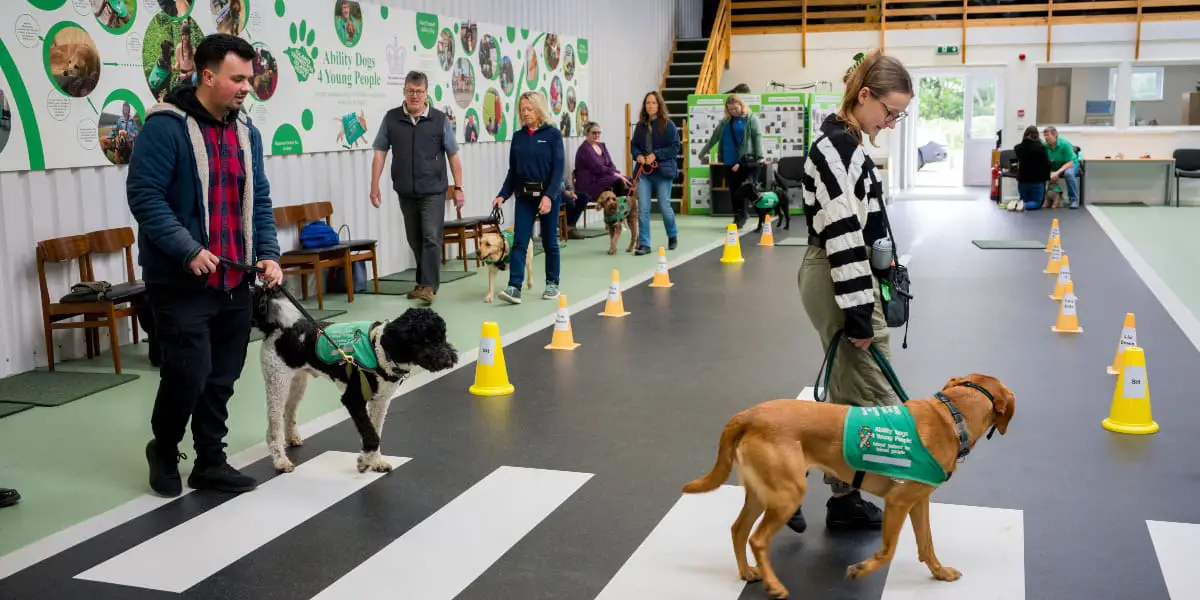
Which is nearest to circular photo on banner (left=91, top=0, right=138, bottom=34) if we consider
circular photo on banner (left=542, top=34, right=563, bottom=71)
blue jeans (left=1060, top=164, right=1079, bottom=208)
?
circular photo on banner (left=542, top=34, right=563, bottom=71)

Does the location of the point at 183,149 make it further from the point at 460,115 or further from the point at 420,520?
the point at 460,115

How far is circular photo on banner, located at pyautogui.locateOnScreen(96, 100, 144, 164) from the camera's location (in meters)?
7.77

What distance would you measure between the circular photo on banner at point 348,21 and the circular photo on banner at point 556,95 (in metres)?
4.95

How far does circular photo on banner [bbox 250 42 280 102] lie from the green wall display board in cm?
972

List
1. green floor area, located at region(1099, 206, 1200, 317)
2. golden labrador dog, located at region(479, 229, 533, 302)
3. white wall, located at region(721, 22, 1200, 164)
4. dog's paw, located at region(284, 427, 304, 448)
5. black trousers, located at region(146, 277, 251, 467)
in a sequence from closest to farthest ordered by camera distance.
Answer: black trousers, located at region(146, 277, 251, 467) < dog's paw, located at region(284, 427, 304, 448) < golden labrador dog, located at region(479, 229, 533, 302) < green floor area, located at region(1099, 206, 1200, 317) < white wall, located at region(721, 22, 1200, 164)

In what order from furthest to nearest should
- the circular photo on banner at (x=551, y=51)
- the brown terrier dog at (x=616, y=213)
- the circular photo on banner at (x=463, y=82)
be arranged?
the circular photo on banner at (x=551, y=51)
the brown terrier dog at (x=616, y=213)
the circular photo on banner at (x=463, y=82)

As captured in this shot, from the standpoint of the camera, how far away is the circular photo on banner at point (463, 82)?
41.9ft

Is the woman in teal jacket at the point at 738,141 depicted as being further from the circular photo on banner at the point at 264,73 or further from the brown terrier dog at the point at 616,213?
the circular photo on banner at the point at 264,73

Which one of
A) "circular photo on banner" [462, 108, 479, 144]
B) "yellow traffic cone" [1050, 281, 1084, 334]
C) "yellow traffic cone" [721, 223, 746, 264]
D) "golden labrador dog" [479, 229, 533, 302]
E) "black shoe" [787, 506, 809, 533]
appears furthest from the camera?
"circular photo on banner" [462, 108, 479, 144]

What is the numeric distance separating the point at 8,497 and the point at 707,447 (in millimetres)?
Answer: 3104

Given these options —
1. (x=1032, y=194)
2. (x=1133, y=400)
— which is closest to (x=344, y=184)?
(x=1133, y=400)

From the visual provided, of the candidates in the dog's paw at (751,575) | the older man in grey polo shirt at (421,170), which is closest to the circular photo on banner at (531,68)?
the older man in grey polo shirt at (421,170)

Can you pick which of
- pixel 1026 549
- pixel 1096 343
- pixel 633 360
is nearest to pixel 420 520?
pixel 1026 549

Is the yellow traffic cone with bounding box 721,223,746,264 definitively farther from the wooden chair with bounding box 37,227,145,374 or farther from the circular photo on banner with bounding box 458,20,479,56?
the wooden chair with bounding box 37,227,145,374
